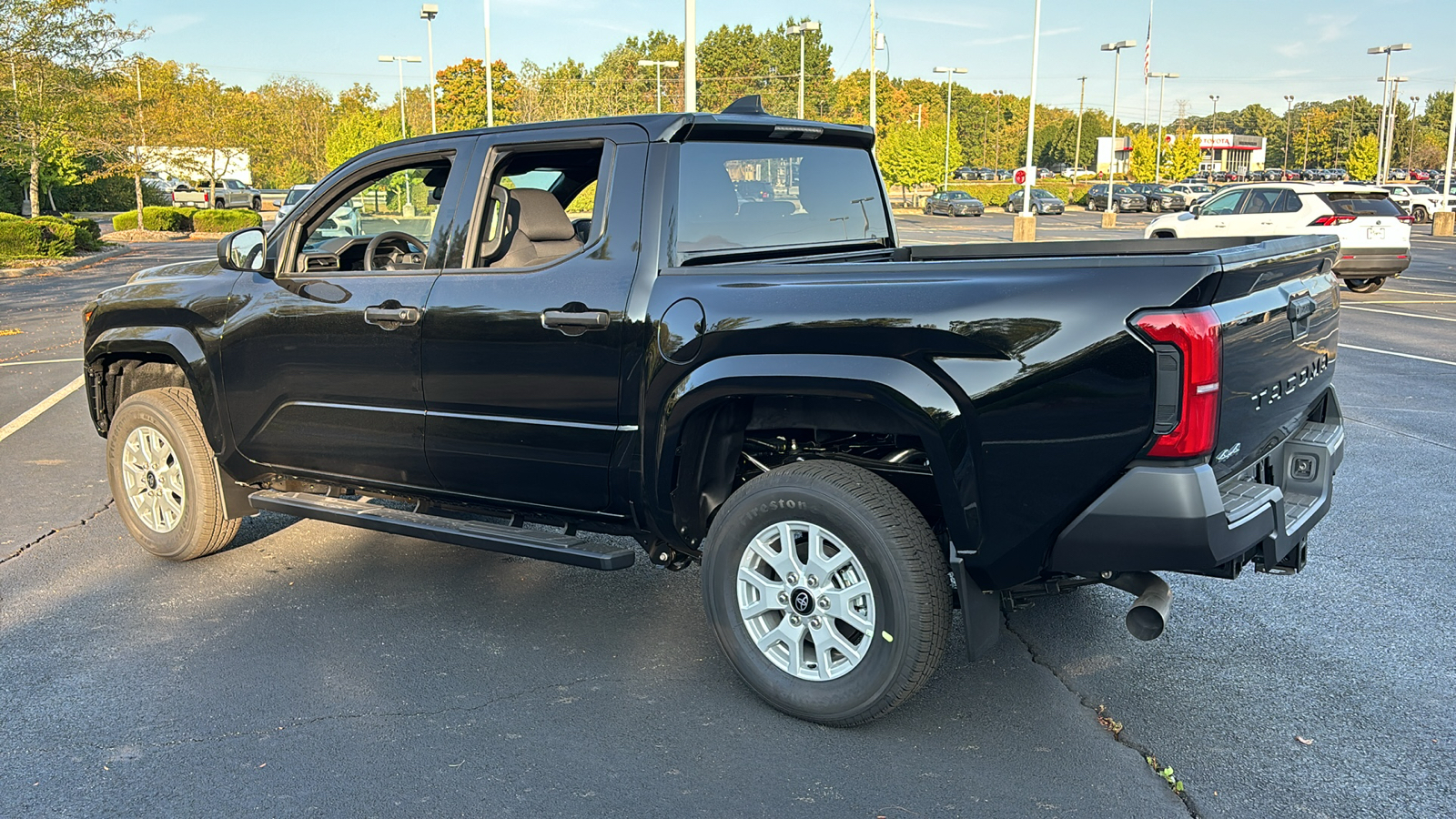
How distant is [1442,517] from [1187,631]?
2370mm

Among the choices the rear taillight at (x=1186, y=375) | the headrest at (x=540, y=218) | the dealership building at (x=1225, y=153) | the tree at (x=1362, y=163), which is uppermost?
the dealership building at (x=1225, y=153)

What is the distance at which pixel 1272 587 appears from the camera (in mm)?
5098

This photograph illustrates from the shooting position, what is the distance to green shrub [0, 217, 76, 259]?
25.9m

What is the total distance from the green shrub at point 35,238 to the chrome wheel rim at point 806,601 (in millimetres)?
27103

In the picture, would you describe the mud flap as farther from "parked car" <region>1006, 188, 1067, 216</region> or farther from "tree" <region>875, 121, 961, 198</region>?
"tree" <region>875, 121, 961, 198</region>

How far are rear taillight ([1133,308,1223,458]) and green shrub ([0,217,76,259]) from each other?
2824cm

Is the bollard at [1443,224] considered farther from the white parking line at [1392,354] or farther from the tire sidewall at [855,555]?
the tire sidewall at [855,555]

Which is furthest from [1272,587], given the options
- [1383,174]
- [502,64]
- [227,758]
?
[1383,174]

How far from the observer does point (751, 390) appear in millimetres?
3762

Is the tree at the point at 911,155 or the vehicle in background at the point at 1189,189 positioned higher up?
the tree at the point at 911,155

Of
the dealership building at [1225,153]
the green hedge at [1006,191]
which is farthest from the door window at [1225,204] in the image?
the dealership building at [1225,153]

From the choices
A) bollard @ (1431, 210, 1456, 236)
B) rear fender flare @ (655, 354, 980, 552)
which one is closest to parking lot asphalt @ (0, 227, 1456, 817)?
rear fender flare @ (655, 354, 980, 552)

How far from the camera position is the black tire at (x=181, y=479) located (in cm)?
545

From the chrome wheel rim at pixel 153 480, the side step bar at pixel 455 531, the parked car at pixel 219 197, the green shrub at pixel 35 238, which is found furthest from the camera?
the parked car at pixel 219 197
